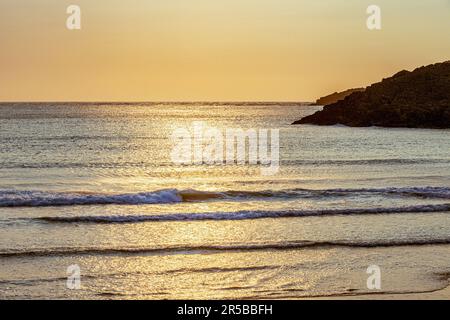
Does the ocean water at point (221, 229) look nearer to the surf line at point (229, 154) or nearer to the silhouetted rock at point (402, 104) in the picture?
the surf line at point (229, 154)

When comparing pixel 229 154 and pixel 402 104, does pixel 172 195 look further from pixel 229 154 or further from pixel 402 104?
pixel 402 104

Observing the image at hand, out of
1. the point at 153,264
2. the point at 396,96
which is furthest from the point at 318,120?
the point at 153,264

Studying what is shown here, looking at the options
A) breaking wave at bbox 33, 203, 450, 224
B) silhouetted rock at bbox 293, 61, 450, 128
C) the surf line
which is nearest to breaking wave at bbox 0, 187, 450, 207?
breaking wave at bbox 33, 203, 450, 224

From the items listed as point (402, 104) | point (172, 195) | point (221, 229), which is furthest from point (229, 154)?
point (402, 104)

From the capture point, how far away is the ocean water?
13.7m

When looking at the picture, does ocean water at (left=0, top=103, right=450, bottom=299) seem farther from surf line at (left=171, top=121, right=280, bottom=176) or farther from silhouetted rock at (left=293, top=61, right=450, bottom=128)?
silhouetted rock at (left=293, top=61, right=450, bottom=128)

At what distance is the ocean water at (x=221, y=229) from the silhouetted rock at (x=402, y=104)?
38614 millimetres

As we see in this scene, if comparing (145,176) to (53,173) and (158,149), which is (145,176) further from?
(158,149)

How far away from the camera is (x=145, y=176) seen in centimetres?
3120

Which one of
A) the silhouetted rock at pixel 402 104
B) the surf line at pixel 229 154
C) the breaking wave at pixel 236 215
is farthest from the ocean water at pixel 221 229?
the silhouetted rock at pixel 402 104

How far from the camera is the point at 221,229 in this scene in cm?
1872

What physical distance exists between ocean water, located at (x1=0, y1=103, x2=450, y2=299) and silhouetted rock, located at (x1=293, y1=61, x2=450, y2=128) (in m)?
38.6

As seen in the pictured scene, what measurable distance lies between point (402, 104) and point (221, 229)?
199 feet
